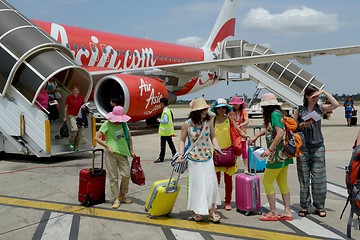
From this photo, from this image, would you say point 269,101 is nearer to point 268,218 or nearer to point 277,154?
→ point 277,154

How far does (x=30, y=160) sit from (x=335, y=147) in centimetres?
818

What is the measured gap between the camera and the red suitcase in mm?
4492

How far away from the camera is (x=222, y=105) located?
440 centimetres

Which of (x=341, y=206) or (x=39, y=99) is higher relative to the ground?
(x=39, y=99)

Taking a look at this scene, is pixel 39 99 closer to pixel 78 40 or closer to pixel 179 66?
pixel 78 40

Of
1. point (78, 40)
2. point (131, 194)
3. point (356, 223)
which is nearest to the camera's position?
point (356, 223)

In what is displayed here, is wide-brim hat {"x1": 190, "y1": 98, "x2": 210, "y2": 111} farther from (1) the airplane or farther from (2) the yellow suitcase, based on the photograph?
(1) the airplane

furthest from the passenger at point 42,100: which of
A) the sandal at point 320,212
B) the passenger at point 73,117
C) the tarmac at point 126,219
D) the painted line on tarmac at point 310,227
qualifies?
the sandal at point 320,212

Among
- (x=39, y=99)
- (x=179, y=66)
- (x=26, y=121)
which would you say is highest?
(x=179, y=66)

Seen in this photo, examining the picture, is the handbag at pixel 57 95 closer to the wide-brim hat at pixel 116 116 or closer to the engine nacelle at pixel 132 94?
the engine nacelle at pixel 132 94

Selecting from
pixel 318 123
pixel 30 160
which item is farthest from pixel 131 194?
pixel 30 160

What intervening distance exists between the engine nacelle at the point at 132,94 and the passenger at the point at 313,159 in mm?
7494

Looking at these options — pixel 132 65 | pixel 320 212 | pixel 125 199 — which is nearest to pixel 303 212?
pixel 320 212

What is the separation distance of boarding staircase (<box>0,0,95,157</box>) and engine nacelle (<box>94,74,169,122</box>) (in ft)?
11.2
